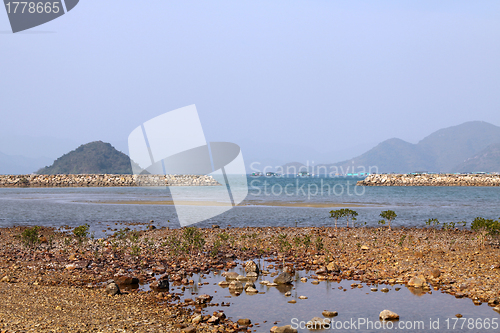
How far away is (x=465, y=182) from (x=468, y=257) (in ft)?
388

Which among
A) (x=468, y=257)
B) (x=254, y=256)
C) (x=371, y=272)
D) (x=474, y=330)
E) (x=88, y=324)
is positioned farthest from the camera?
(x=254, y=256)

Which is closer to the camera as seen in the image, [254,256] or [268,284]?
[268,284]

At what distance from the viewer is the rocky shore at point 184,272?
927cm

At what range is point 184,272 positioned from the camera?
14531 millimetres

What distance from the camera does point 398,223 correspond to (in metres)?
30.0

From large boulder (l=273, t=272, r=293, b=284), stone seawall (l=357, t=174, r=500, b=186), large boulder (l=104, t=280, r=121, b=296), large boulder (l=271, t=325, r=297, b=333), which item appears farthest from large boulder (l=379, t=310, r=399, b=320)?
stone seawall (l=357, t=174, r=500, b=186)

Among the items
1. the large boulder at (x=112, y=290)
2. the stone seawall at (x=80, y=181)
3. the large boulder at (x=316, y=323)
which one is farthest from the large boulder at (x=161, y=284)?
the stone seawall at (x=80, y=181)

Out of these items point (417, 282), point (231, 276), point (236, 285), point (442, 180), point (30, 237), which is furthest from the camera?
point (442, 180)

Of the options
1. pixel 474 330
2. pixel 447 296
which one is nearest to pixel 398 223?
pixel 447 296

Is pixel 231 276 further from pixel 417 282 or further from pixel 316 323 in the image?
pixel 417 282

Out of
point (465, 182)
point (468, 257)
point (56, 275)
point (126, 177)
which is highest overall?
point (56, 275)

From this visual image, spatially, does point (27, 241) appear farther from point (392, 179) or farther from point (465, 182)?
point (465, 182)

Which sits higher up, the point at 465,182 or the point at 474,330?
the point at 474,330

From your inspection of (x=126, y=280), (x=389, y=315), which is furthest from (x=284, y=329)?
(x=126, y=280)
